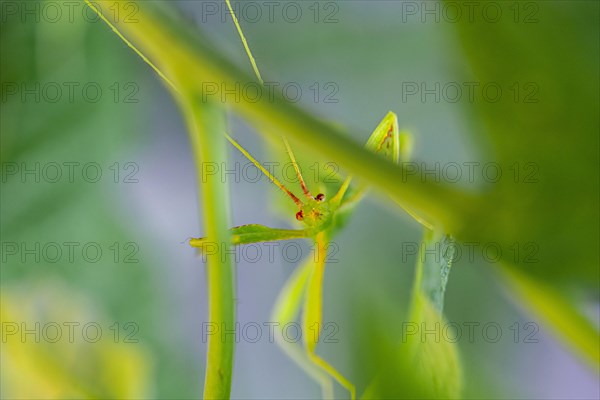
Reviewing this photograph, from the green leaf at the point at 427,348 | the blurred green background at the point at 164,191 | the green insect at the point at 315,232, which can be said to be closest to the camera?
the green leaf at the point at 427,348

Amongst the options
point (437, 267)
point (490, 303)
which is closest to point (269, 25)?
point (490, 303)

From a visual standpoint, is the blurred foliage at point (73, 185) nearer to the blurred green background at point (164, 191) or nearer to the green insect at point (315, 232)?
the blurred green background at point (164, 191)

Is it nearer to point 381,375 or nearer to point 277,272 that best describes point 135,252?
point 277,272

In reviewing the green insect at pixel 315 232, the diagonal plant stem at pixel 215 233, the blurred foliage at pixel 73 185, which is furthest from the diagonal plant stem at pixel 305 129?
the blurred foliage at pixel 73 185

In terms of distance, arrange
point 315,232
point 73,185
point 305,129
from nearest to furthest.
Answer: point 305,129 < point 315,232 < point 73,185

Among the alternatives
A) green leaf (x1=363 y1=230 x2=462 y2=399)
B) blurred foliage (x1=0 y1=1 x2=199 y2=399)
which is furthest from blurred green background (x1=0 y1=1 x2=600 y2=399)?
green leaf (x1=363 y1=230 x2=462 y2=399)

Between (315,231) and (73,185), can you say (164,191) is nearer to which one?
(73,185)

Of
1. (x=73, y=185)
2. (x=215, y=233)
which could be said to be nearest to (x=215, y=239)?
(x=215, y=233)
